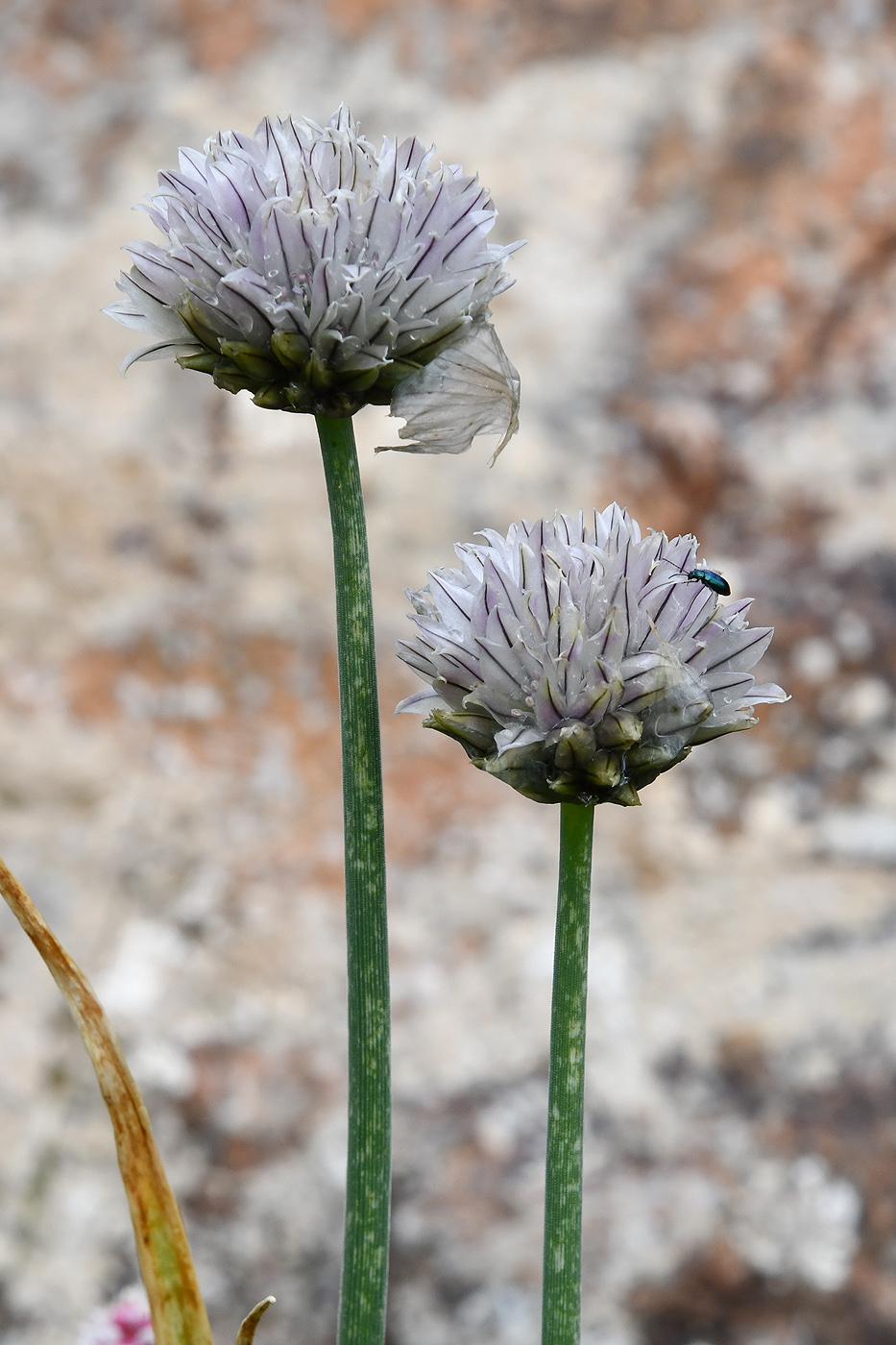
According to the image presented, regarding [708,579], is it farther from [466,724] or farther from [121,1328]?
[121,1328]

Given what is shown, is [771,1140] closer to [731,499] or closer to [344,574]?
[731,499]

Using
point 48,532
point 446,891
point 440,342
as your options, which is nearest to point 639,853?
point 446,891

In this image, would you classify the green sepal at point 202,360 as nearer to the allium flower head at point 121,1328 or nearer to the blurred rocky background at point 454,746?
the allium flower head at point 121,1328

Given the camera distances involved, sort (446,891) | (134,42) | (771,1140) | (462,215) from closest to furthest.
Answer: (462,215) < (771,1140) < (446,891) < (134,42)

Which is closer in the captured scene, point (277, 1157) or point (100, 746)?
point (277, 1157)

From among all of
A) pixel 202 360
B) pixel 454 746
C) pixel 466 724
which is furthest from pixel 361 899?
pixel 454 746

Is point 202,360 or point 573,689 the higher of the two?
point 202,360
